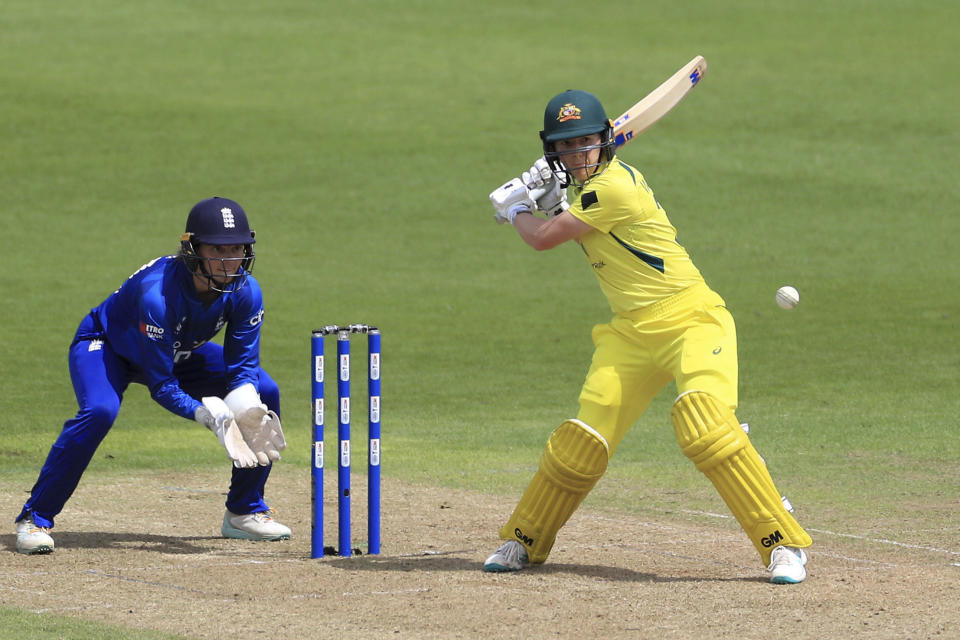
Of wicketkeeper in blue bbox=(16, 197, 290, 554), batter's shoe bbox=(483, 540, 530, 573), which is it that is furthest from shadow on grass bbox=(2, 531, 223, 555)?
batter's shoe bbox=(483, 540, 530, 573)

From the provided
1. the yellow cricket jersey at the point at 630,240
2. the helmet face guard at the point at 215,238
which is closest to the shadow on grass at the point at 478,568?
the yellow cricket jersey at the point at 630,240

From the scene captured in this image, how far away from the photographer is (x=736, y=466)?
6492 millimetres

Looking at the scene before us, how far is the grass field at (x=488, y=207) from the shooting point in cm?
1082

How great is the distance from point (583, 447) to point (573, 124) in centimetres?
146

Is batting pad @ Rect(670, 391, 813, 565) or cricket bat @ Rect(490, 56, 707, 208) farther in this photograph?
cricket bat @ Rect(490, 56, 707, 208)

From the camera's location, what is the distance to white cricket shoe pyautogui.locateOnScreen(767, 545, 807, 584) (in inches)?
254

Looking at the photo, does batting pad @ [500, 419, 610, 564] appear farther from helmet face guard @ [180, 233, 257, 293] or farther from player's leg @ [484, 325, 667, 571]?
helmet face guard @ [180, 233, 257, 293]

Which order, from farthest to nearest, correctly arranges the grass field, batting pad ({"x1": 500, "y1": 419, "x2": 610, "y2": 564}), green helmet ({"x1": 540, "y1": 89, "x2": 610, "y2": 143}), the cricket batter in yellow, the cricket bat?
1. the grass field
2. the cricket bat
3. green helmet ({"x1": 540, "y1": 89, "x2": 610, "y2": 143})
4. batting pad ({"x1": 500, "y1": 419, "x2": 610, "y2": 564})
5. the cricket batter in yellow

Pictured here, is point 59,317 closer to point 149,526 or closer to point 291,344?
point 291,344

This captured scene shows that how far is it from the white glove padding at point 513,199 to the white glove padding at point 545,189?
1.2 inches

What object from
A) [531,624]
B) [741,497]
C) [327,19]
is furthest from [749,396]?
[327,19]

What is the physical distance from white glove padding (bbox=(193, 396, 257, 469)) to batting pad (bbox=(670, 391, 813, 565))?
2.03 metres

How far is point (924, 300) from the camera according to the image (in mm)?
16422

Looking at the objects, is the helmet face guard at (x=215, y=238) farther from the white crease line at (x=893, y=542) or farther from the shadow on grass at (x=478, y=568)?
the white crease line at (x=893, y=542)
